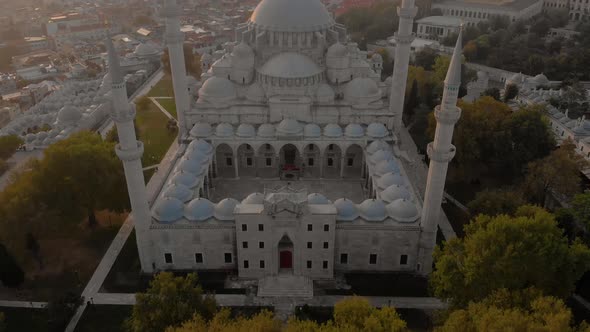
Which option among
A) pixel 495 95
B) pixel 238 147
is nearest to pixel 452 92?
pixel 238 147

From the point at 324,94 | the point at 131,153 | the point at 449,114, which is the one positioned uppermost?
the point at 449,114

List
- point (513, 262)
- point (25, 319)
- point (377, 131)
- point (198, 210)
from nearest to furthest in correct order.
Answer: point (513, 262) → point (25, 319) → point (198, 210) → point (377, 131)

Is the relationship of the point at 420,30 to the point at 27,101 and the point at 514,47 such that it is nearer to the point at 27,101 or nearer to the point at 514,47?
the point at 514,47

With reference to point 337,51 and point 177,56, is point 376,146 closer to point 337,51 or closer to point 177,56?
point 337,51

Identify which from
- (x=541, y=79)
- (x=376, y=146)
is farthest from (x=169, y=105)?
(x=541, y=79)

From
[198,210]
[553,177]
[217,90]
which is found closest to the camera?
[198,210]

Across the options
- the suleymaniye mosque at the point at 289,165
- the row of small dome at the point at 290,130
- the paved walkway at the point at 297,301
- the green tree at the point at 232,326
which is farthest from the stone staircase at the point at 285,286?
the row of small dome at the point at 290,130
